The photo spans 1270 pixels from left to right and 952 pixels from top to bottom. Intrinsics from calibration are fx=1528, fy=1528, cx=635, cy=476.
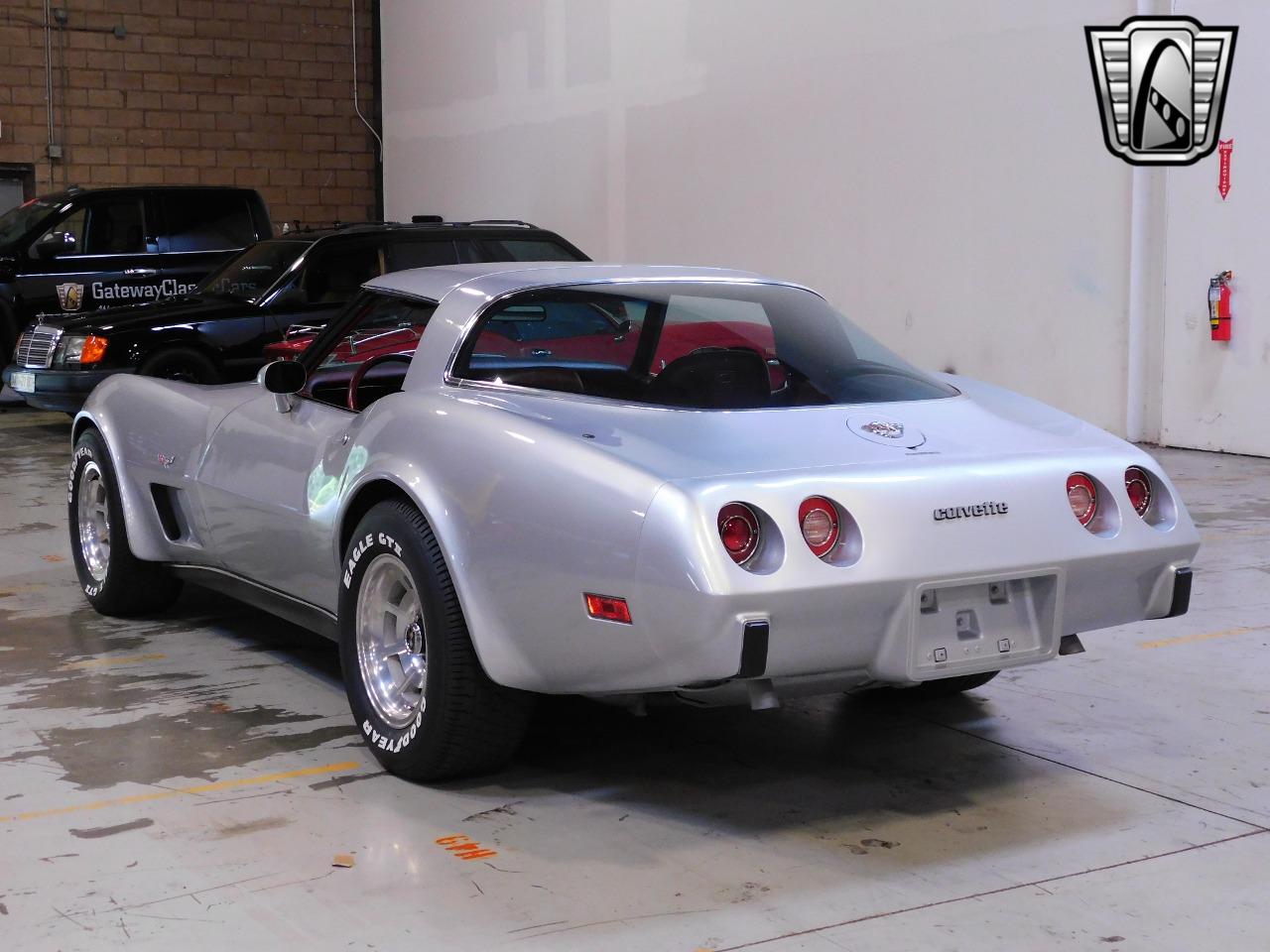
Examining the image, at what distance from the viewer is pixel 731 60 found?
13727mm

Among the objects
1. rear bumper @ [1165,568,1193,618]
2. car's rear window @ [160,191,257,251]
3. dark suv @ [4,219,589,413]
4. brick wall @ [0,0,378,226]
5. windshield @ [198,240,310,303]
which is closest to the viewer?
rear bumper @ [1165,568,1193,618]

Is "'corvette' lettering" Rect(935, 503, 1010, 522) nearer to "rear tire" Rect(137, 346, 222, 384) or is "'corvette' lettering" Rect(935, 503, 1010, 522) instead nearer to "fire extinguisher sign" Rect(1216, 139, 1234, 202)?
"fire extinguisher sign" Rect(1216, 139, 1234, 202)

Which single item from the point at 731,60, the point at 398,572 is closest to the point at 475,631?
the point at 398,572

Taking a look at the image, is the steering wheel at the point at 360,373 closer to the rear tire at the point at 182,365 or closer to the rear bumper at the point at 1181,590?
the rear bumper at the point at 1181,590

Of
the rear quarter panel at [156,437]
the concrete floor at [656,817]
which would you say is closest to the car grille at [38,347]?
the rear quarter panel at [156,437]

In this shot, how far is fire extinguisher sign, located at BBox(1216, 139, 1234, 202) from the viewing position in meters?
9.92

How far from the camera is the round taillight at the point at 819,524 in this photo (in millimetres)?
3182

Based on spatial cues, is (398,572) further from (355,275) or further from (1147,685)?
(355,275)

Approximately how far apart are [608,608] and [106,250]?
34.4 feet

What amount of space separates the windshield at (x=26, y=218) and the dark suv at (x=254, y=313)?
2.37m

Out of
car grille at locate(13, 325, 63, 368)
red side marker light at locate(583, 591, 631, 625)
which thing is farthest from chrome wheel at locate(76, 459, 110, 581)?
car grille at locate(13, 325, 63, 368)

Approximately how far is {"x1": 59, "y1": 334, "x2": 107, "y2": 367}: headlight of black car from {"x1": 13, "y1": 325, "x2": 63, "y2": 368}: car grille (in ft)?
0.42

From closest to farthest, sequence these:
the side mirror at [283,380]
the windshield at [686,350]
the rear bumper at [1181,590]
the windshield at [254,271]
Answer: the rear bumper at [1181,590] → the windshield at [686,350] → the side mirror at [283,380] → the windshield at [254,271]
